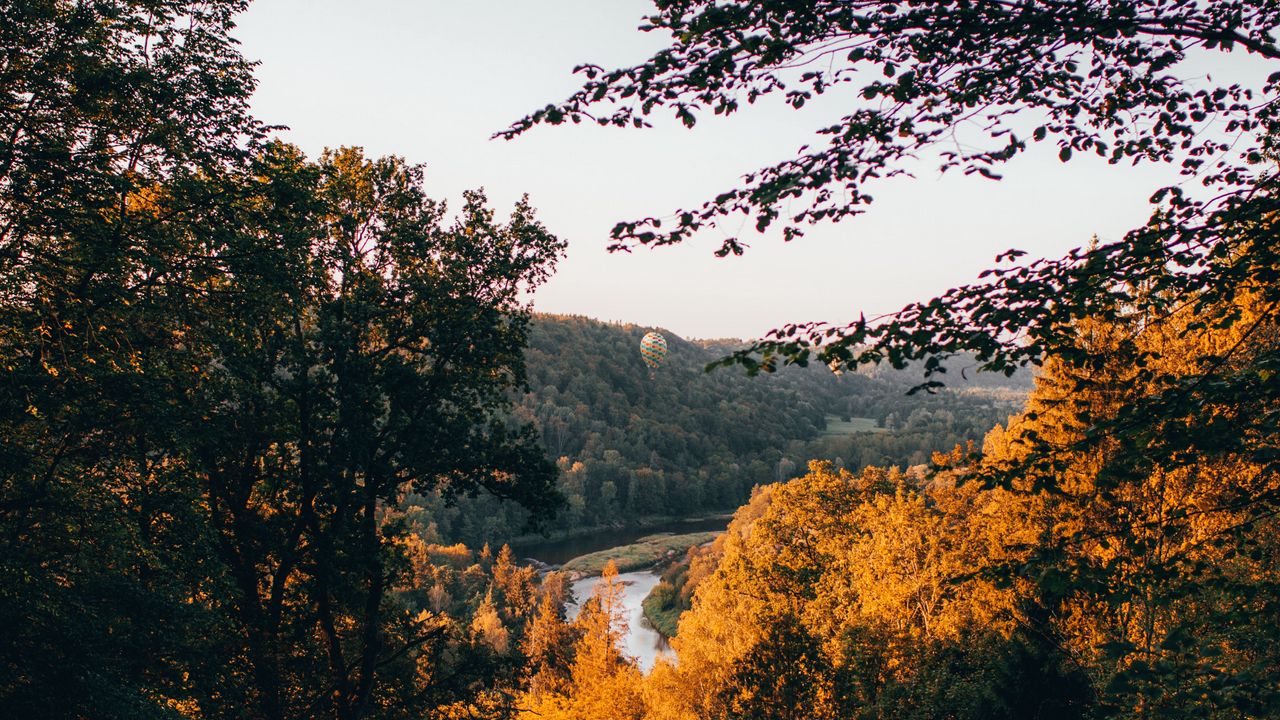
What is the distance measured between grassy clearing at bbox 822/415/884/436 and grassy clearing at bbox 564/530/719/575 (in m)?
90.0

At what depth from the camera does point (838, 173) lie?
4.08 metres

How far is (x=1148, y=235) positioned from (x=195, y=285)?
8750 mm

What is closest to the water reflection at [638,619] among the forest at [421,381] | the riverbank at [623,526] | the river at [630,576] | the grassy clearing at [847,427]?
the river at [630,576]

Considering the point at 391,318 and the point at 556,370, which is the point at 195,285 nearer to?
the point at 391,318

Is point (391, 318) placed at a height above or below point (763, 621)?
above

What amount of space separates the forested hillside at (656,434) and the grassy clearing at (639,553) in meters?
12.5

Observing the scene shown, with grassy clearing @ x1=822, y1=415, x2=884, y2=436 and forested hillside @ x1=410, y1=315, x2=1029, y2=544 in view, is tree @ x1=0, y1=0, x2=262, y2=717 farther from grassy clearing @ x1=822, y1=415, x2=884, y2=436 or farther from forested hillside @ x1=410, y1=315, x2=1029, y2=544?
grassy clearing @ x1=822, y1=415, x2=884, y2=436

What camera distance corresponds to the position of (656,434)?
437 ft

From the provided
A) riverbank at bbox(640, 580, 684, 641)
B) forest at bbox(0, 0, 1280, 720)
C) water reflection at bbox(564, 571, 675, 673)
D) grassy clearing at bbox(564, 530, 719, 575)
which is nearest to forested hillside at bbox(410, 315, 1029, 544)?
grassy clearing at bbox(564, 530, 719, 575)

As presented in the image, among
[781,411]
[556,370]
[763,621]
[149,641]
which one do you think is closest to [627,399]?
[556,370]

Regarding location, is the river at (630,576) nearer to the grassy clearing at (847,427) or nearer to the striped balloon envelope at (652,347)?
the striped balloon envelope at (652,347)

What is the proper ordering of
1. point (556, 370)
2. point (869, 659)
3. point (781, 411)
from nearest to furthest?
point (869, 659)
point (556, 370)
point (781, 411)

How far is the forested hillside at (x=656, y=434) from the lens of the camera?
337ft

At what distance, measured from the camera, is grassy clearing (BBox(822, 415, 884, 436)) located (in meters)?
172
